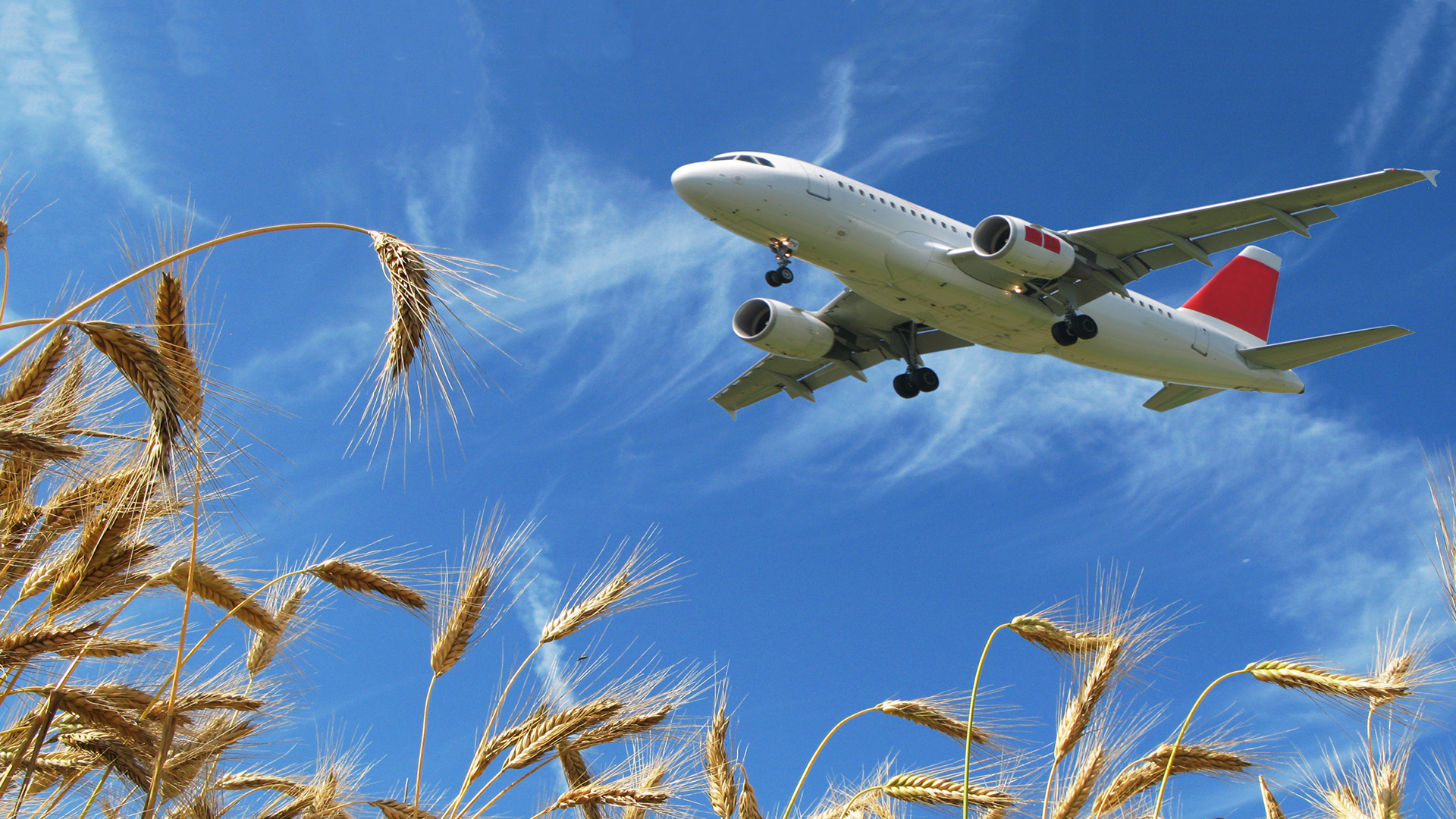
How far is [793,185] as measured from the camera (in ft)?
60.4

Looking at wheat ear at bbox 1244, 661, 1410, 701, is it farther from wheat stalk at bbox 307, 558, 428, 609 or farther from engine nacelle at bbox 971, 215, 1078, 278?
engine nacelle at bbox 971, 215, 1078, 278

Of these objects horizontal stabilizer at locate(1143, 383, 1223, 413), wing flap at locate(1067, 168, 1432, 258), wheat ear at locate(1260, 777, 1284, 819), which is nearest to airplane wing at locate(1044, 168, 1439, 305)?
wing flap at locate(1067, 168, 1432, 258)

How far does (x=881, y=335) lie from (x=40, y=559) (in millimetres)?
21854

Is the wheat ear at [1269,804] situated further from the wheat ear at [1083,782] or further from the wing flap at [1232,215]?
the wing flap at [1232,215]

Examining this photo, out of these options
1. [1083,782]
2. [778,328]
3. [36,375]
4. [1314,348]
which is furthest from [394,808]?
[1314,348]

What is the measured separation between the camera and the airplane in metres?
18.6

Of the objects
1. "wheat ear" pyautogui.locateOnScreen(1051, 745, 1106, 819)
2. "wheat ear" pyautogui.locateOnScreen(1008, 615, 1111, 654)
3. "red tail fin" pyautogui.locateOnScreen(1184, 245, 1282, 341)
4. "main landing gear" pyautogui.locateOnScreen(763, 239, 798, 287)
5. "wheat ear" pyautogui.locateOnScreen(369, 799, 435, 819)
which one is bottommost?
"wheat ear" pyautogui.locateOnScreen(369, 799, 435, 819)

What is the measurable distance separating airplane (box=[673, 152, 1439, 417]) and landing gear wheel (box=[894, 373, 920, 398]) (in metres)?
0.06

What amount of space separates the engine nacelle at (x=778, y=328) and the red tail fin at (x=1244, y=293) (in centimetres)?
1150

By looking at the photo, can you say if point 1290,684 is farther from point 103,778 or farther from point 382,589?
point 103,778

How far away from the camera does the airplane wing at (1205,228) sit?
62.8ft

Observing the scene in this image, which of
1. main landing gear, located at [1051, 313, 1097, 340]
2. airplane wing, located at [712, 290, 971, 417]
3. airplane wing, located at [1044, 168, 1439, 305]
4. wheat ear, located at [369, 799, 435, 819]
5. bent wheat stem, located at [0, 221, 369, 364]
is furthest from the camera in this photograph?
airplane wing, located at [712, 290, 971, 417]

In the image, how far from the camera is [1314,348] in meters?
23.6

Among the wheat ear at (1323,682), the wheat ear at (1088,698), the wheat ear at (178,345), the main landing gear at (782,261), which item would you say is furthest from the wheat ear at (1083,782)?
the main landing gear at (782,261)
